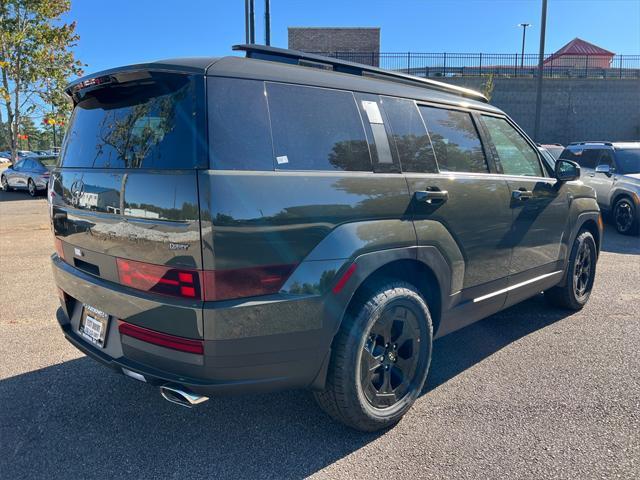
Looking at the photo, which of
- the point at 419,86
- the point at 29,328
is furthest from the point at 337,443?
the point at 29,328

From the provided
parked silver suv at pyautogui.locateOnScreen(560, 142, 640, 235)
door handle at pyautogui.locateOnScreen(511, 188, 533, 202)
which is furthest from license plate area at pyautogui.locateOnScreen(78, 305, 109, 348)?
parked silver suv at pyautogui.locateOnScreen(560, 142, 640, 235)

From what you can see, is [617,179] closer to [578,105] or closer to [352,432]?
[352,432]

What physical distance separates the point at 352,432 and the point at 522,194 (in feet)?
7.26

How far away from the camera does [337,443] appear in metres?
2.84

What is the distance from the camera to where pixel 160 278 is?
91.3 inches

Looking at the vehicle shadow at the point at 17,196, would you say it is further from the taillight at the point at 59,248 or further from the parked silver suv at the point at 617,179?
the parked silver suv at the point at 617,179

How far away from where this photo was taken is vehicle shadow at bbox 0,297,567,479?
2611 millimetres

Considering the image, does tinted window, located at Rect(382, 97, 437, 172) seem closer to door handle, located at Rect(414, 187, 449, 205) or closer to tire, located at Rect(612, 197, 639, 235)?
door handle, located at Rect(414, 187, 449, 205)

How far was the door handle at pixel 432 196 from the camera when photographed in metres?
2.99

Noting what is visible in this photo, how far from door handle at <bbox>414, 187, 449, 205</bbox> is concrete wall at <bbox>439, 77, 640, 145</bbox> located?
91.2 ft

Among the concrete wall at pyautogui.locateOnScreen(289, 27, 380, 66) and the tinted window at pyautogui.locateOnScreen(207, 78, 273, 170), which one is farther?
the concrete wall at pyautogui.locateOnScreen(289, 27, 380, 66)

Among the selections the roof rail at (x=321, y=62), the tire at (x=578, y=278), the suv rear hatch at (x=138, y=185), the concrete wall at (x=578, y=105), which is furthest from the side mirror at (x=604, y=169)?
the concrete wall at (x=578, y=105)

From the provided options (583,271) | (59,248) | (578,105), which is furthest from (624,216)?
(578,105)

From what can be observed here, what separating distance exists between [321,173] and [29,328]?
348 centimetres
